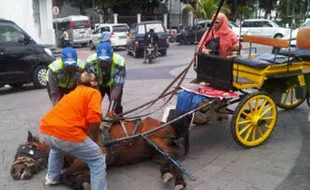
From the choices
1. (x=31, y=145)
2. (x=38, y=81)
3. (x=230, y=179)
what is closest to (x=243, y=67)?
(x=230, y=179)

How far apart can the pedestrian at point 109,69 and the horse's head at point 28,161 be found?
994 mm

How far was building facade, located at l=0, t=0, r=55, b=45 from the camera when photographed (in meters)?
19.1

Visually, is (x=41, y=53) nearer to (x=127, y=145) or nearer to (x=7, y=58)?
(x=7, y=58)

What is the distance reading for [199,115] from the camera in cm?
495

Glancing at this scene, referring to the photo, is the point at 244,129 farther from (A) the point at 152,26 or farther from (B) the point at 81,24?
(B) the point at 81,24

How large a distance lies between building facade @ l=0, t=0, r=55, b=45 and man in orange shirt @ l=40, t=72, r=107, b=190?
684 inches

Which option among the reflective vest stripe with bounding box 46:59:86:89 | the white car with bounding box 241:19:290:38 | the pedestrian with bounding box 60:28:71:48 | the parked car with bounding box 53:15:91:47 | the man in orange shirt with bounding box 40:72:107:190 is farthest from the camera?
the white car with bounding box 241:19:290:38

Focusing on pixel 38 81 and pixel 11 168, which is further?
pixel 38 81

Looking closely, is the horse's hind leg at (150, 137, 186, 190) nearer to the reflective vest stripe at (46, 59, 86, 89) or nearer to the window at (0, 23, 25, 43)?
the reflective vest stripe at (46, 59, 86, 89)

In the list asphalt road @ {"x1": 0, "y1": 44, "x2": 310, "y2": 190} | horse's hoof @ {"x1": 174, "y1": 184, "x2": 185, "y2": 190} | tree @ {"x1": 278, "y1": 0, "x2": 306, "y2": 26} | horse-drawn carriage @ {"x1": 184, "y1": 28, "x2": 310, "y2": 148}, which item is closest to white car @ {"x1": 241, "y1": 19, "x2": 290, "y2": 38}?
tree @ {"x1": 278, "y1": 0, "x2": 306, "y2": 26}

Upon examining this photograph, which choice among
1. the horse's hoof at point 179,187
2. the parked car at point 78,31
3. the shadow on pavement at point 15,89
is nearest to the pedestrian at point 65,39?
the parked car at point 78,31

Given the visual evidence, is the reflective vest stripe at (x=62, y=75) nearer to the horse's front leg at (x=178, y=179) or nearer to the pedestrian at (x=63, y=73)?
the pedestrian at (x=63, y=73)

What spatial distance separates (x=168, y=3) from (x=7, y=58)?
101 ft

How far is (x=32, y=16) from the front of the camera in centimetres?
1992
